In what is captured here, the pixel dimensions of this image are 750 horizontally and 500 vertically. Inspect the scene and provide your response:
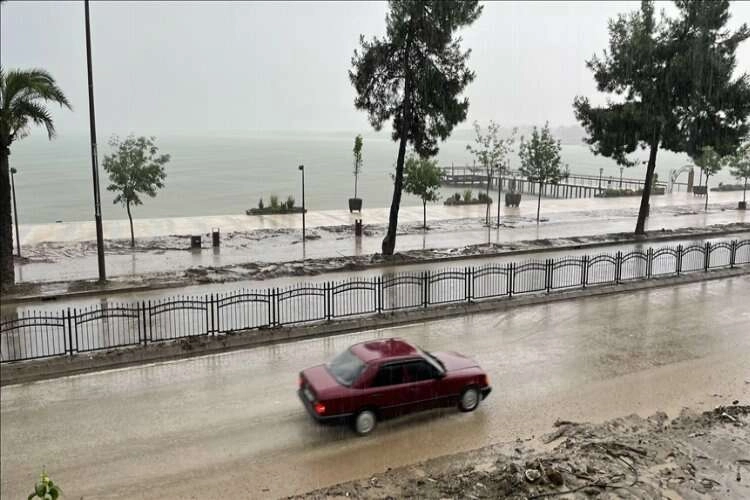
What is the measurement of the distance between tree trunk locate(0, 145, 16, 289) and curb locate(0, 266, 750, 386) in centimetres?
715

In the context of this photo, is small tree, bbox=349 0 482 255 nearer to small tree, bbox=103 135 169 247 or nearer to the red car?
small tree, bbox=103 135 169 247

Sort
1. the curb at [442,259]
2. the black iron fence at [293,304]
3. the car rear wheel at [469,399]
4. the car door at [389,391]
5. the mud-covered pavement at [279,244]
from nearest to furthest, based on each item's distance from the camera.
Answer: the car door at [389,391]
the car rear wheel at [469,399]
the black iron fence at [293,304]
the curb at [442,259]
the mud-covered pavement at [279,244]

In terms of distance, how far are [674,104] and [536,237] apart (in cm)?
816

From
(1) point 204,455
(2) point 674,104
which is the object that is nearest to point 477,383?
(1) point 204,455

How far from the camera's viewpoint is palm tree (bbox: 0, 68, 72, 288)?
16891 mm

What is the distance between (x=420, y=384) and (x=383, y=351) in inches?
29.6

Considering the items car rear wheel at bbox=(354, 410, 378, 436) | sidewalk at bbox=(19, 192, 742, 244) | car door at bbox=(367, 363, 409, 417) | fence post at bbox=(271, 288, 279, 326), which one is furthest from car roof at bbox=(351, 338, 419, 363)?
sidewalk at bbox=(19, 192, 742, 244)

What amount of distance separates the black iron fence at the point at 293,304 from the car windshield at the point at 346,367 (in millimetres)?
4177

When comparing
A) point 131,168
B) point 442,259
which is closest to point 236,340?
point 442,259

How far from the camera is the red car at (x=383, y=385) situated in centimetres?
950

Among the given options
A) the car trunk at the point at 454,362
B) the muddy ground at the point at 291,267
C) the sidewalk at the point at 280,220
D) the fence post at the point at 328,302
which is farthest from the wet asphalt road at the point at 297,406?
the sidewalk at the point at 280,220

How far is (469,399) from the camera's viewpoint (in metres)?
10.5

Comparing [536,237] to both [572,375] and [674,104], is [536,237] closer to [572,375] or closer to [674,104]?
[674,104]

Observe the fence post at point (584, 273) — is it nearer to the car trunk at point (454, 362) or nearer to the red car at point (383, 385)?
the car trunk at point (454, 362)
